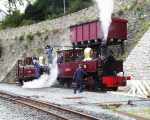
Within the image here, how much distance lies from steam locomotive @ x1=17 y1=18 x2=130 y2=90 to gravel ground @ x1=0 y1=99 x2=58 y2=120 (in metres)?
7.63

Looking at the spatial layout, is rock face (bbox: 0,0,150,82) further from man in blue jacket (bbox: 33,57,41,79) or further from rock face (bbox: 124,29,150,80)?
rock face (bbox: 124,29,150,80)

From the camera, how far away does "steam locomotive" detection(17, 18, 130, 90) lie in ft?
92.6

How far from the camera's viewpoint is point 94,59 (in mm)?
28766

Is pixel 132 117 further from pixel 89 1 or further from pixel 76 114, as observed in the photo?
pixel 89 1

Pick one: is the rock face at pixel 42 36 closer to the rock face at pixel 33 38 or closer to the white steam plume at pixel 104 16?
the rock face at pixel 33 38

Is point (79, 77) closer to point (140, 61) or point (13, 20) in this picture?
point (140, 61)

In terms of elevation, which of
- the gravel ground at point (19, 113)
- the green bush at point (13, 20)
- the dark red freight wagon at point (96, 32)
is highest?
the green bush at point (13, 20)

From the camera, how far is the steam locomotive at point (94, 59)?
1111 inches

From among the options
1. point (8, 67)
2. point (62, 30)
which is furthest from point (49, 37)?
point (8, 67)

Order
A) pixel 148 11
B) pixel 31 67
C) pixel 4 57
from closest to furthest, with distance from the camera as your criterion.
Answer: pixel 148 11 < pixel 31 67 < pixel 4 57

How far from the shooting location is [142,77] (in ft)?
96.2

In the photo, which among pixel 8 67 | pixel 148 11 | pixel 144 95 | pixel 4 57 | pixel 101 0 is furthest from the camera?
pixel 4 57

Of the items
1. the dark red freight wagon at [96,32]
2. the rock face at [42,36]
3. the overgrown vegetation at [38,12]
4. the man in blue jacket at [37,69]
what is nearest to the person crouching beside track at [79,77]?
the dark red freight wagon at [96,32]

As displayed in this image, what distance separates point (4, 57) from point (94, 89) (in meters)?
34.3
